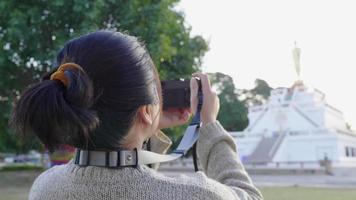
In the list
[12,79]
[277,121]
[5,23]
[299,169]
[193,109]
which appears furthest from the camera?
[277,121]

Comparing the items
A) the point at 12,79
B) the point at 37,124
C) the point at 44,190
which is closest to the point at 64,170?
the point at 44,190

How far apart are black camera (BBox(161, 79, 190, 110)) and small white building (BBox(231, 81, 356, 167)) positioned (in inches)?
1087

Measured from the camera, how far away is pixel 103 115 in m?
1.19

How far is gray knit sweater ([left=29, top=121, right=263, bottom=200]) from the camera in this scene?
1.17 meters

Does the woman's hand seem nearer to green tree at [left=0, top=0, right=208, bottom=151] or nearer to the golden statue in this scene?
green tree at [left=0, top=0, right=208, bottom=151]

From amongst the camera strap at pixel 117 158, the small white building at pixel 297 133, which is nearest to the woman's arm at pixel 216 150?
the camera strap at pixel 117 158

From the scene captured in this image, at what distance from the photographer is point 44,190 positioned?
128 centimetres

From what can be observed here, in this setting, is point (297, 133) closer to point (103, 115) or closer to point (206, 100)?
point (206, 100)

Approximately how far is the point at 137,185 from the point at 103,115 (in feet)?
0.59

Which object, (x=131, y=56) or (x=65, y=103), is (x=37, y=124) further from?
(x=131, y=56)

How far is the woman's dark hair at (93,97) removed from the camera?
3.73ft

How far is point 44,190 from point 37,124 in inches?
8.2

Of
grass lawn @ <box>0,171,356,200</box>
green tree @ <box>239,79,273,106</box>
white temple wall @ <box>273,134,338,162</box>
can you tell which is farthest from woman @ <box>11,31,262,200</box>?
green tree @ <box>239,79,273,106</box>

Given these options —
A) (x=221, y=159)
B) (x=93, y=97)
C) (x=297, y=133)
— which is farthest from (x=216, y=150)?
(x=297, y=133)
